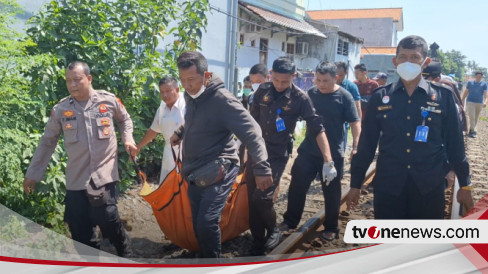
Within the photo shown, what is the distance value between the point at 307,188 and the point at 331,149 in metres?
0.45

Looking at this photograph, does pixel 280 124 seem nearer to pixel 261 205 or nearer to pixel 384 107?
pixel 261 205

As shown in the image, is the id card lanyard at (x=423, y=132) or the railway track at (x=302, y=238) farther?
the railway track at (x=302, y=238)

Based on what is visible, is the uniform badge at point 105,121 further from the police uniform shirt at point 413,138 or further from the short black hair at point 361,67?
the short black hair at point 361,67

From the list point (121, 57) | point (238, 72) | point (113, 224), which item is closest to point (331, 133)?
point (113, 224)

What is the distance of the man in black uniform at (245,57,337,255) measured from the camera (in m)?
3.58

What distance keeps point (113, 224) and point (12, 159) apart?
0.89m

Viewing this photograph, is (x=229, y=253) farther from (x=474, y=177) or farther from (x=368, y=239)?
(x=474, y=177)

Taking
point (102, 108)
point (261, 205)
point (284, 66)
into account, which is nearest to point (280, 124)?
point (284, 66)

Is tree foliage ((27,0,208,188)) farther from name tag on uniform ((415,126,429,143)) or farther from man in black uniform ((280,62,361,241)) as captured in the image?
name tag on uniform ((415,126,429,143))

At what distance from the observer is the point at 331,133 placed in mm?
4086

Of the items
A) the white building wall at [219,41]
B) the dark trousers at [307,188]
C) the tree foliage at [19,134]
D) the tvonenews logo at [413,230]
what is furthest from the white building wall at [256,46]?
the tvonenews logo at [413,230]

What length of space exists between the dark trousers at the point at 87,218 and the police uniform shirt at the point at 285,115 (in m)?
1.39

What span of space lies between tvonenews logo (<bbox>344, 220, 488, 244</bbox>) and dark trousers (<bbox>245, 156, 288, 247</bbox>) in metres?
0.86

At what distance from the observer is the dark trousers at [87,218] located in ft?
9.94
